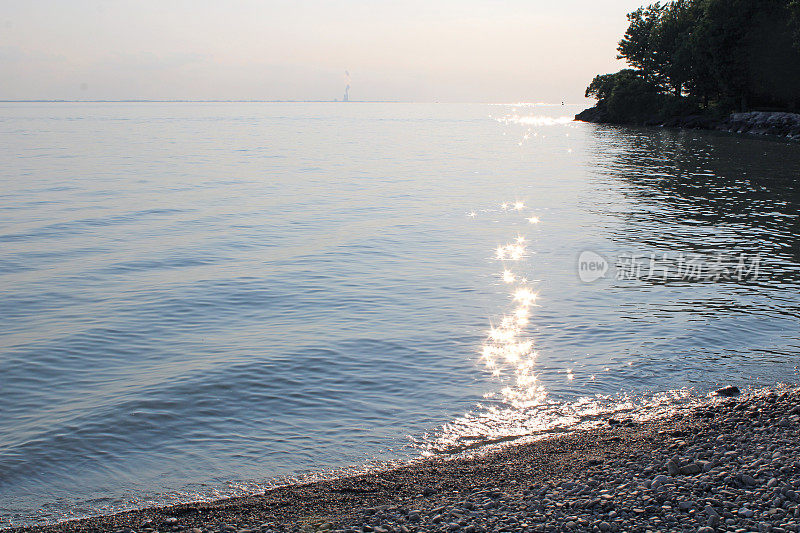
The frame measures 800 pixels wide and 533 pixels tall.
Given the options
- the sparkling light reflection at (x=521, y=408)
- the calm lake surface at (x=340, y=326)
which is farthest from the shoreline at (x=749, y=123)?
the sparkling light reflection at (x=521, y=408)

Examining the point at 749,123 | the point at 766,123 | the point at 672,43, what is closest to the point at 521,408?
the point at 766,123

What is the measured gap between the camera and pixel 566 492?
8.12 m

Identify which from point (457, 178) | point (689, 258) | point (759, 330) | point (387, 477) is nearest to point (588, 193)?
point (457, 178)

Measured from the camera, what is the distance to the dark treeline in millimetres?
96062

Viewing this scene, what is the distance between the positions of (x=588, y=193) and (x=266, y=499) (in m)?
39.3

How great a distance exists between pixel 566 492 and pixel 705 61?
386 ft

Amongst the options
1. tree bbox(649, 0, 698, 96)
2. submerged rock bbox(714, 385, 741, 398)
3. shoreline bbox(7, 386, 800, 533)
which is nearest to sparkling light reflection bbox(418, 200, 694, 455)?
Result: submerged rock bbox(714, 385, 741, 398)

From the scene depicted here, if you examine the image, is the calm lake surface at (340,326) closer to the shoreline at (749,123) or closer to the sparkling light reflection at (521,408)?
the sparkling light reflection at (521,408)

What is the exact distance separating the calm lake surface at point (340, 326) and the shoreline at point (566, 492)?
95cm

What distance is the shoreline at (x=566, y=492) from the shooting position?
7.40 m

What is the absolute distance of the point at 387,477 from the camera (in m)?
9.29

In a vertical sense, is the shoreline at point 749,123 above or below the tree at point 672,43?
below

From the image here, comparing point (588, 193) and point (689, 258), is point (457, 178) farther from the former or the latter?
point (689, 258)

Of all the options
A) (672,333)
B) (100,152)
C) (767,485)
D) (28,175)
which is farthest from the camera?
(100,152)
